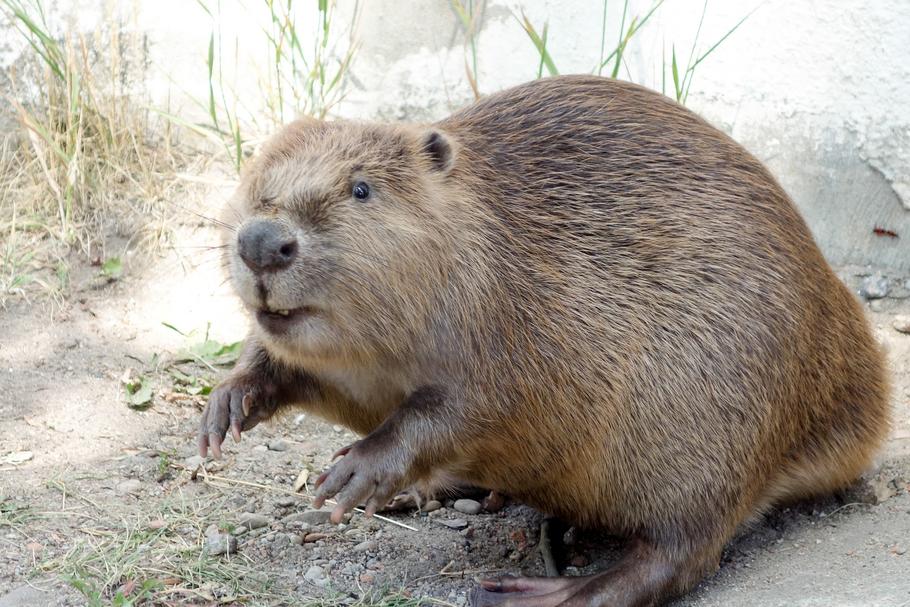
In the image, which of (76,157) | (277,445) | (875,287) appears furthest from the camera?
(76,157)

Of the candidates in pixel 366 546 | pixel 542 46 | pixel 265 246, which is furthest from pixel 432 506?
pixel 542 46

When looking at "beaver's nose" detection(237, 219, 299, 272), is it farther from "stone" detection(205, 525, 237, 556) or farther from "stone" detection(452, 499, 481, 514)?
"stone" detection(452, 499, 481, 514)

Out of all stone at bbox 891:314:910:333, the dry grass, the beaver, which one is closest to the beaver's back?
the beaver

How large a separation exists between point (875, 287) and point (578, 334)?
2056mm

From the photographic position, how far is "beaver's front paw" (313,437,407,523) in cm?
292

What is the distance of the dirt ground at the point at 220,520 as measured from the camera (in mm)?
3078

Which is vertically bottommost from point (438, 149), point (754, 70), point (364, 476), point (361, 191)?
point (364, 476)

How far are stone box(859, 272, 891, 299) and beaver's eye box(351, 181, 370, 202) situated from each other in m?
2.69

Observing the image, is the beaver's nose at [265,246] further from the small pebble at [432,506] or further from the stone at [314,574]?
the small pebble at [432,506]

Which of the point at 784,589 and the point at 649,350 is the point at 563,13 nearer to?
the point at 649,350

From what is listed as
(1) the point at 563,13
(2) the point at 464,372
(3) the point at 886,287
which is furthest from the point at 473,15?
(2) the point at 464,372

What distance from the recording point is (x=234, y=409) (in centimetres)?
325

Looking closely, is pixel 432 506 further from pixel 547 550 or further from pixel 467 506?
pixel 547 550

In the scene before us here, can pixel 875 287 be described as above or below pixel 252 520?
above
